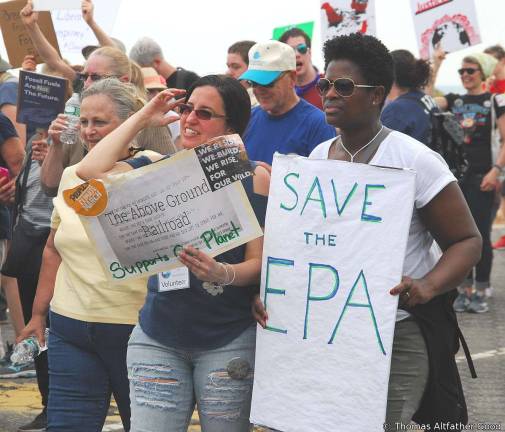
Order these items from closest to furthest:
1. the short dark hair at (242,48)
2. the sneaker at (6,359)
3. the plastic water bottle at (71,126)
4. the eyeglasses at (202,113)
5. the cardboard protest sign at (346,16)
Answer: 1. the eyeglasses at (202,113)
2. the plastic water bottle at (71,126)
3. the sneaker at (6,359)
4. the short dark hair at (242,48)
5. the cardboard protest sign at (346,16)

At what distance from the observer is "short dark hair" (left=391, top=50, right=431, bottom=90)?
7762mm

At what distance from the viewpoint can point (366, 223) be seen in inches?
141

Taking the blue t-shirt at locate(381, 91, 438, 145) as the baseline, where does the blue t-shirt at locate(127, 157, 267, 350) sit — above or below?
below

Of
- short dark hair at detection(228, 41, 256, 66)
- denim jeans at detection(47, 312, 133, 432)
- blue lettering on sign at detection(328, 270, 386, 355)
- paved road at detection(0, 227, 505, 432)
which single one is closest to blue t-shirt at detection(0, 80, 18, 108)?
short dark hair at detection(228, 41, 256, 66)

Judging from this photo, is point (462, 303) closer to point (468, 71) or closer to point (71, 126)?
point (468, 71)

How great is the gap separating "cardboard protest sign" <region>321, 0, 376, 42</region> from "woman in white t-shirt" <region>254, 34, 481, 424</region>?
223 inches

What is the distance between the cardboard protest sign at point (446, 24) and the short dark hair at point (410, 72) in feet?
8.68

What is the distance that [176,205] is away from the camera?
378 cm

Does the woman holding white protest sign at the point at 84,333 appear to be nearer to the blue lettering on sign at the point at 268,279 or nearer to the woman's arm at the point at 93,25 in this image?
the blue lettering on sign at the point at 268,279

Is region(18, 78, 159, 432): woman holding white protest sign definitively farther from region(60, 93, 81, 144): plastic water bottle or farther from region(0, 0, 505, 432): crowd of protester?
region(60, 93, 81, 144): plastic water bottle

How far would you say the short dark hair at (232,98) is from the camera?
13.5 feet

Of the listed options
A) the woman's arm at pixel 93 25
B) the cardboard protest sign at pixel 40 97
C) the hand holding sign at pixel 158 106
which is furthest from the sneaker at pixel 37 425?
the woman's arm at pixel 93 25

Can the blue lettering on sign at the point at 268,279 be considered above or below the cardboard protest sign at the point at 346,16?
below

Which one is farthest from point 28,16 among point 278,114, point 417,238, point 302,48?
point 417,238
